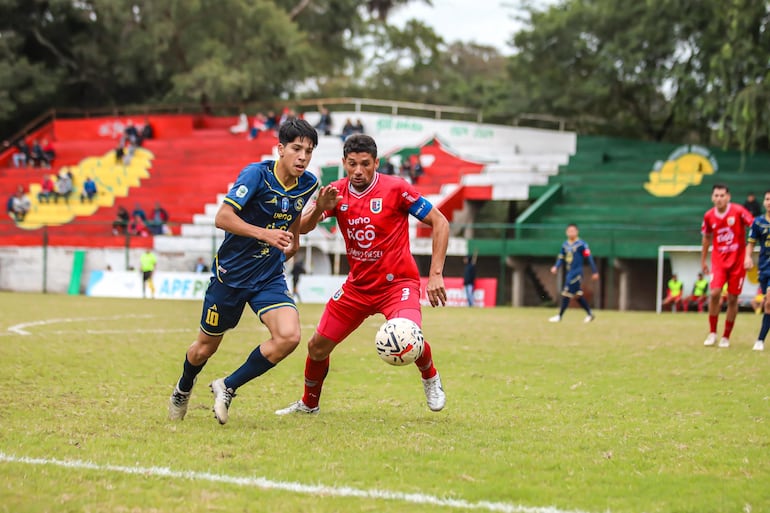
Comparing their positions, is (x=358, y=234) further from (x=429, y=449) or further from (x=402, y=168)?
(x=402, y=168)

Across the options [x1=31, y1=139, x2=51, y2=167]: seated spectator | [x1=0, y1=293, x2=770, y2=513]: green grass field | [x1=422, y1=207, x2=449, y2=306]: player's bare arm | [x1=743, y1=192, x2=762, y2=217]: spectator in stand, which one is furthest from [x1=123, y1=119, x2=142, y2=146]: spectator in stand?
[x1=422, y1=207, x2=449, y2=306]: player's bare arm

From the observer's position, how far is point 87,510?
4.80 m

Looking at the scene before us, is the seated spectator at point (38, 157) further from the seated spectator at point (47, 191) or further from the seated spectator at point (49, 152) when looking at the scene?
the seated spectator at point (47, 191)

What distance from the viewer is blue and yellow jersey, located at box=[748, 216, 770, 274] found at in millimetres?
13766

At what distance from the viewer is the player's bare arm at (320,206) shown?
756 centimetres

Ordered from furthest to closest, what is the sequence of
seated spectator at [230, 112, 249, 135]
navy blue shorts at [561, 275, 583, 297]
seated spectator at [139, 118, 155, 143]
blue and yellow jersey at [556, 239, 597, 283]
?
seated spectator at [139, 118, 155, 143] → seated spectator at [230, 112, 249, 135] → navy blue shorts at [561, 275, 583, 297] → blue and yellow jersey at [556, 239, 597, 283]

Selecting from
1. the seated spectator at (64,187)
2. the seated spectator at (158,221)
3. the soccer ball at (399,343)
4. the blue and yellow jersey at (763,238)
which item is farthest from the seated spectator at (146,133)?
the soccer ball at (399,343)

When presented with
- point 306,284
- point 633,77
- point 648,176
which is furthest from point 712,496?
point 633,77

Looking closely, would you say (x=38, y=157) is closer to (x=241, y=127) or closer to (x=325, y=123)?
(x=241, y=127)

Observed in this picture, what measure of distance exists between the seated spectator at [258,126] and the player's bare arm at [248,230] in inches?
1569

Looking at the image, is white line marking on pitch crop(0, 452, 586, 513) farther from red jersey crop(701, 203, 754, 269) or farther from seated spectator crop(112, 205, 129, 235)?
seated spectator crop(112, 205, 129, 235)

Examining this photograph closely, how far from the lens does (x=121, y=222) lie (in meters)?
36.7

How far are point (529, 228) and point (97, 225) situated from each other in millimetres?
17033

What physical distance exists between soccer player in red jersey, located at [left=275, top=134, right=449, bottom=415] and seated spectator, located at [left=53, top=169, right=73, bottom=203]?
122ft
